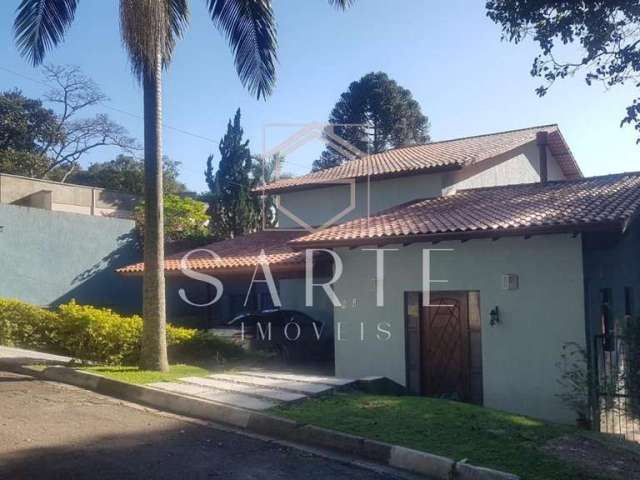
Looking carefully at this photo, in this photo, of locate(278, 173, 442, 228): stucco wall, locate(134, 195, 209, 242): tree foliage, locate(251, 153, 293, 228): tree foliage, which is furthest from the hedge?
locate(251, 153, 293, 228): tree foliage

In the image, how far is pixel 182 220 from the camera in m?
23.2

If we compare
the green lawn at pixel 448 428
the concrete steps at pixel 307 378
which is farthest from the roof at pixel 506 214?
the green lawn at pixel 448 428

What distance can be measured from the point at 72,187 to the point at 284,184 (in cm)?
1316

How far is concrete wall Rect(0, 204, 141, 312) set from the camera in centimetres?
1758

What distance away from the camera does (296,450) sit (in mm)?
6441

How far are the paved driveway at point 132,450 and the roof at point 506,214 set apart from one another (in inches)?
203

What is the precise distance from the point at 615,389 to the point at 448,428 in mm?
3220

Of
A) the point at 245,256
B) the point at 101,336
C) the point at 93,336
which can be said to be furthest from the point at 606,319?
the point at 93,336

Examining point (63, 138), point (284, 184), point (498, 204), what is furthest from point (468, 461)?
point (63, 138)

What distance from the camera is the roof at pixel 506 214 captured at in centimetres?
958

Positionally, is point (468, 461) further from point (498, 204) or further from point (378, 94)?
point (378, 94)

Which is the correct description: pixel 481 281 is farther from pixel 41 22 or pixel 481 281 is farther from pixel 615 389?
pixel 41 22

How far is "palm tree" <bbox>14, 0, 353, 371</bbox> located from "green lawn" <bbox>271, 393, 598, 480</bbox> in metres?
3.39

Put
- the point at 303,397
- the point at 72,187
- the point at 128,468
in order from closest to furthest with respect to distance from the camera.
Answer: the point at 128,468, the point at 303,397, the point at 72,187
